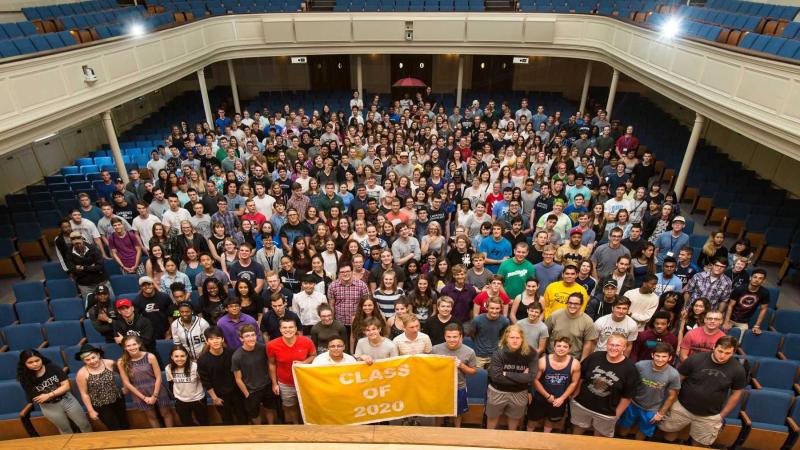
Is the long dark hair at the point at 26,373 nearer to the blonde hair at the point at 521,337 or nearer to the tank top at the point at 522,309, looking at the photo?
the blonde hair at the point at 521,337

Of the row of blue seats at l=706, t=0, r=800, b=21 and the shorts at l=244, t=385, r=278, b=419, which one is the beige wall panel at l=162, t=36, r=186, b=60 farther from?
the row of blue seats at l=706, t=0, r=800, b=21

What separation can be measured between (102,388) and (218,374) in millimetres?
1220

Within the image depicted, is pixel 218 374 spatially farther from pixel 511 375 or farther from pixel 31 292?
pixel 31 292

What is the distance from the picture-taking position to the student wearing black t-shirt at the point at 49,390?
4527mm

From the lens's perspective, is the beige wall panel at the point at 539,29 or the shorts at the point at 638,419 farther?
the beige wall panel at the point at 539,29

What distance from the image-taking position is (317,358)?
14.6 feet

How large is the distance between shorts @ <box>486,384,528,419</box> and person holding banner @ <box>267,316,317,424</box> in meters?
1.85

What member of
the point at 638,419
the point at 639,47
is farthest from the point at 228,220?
the point at 639,47

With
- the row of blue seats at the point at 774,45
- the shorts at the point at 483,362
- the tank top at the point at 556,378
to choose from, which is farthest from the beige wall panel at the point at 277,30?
the tank top at the point at 556,378

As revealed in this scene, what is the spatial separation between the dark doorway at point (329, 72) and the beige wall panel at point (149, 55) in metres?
9.87

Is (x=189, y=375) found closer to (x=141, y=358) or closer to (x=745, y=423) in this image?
(x=141, y=358)

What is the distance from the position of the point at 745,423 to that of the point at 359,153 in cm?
838

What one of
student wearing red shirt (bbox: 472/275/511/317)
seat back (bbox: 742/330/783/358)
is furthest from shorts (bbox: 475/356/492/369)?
A: seat back (bbox: 742/330/783/358)

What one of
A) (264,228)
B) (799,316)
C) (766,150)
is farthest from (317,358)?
(766,150)
